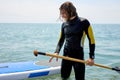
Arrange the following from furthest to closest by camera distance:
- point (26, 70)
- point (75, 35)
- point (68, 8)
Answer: point (26, 70)
point (75, 35)
point (68, 8)

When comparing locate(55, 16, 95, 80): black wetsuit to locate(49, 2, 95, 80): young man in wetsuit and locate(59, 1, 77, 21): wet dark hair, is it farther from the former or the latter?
locate(59, 1, 77, 21): wet dark hair

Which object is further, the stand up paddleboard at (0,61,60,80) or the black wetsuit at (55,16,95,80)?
the stand up paddleboard at (0,61,60,80)

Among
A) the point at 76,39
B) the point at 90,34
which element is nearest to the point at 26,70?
the point at 76,39

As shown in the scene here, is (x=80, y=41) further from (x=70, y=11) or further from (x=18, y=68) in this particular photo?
(x=18, y=68)

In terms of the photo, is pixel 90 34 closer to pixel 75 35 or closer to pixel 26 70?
pixel 75 35

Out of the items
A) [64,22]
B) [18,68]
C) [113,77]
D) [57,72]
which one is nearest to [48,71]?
[57,72]

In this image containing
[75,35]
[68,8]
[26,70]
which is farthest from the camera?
[26,70]

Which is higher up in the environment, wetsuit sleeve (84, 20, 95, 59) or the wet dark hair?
the wet dark hair

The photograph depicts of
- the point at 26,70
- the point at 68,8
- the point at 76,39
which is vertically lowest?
the point at 26,70

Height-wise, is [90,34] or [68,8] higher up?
[68,8]

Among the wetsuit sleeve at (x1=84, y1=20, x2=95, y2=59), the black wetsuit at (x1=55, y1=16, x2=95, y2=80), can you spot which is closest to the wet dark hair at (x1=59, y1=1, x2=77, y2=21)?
the black wetsuit at (x1=55, y1=16, x2=95, y2=80)

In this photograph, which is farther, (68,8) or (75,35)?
(75,35)

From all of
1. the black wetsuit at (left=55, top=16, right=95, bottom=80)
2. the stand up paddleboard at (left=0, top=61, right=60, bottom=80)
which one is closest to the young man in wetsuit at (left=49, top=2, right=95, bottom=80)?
the black wetsuit at (left=55, top=16, right=95, bottom=80)

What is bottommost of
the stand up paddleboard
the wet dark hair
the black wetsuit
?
the stand up paddleboard
